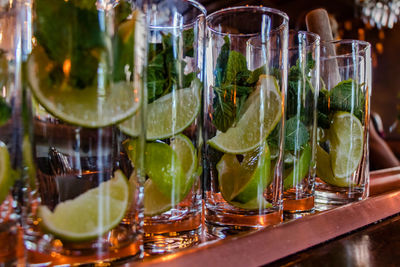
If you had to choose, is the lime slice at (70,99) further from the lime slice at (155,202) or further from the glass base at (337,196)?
the glass base at (337,196)

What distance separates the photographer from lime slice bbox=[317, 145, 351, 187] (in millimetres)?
561

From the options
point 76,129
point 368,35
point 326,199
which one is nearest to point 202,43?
point 76,129

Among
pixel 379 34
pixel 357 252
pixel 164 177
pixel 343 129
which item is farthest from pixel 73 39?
pixel 379 34

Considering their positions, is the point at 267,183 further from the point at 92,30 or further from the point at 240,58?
the point at 92,30

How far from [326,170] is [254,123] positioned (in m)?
0.21

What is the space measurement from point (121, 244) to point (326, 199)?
0.36 meters

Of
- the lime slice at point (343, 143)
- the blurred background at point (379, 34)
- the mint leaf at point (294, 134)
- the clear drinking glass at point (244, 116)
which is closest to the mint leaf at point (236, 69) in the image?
the clear drinking glass at point (244, 116)

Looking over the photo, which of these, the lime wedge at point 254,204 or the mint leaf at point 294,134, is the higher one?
the mint leaf at point 294,134

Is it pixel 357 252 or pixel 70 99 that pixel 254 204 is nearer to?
pixel 357 252

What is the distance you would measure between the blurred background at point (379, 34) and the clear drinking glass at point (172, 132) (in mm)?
2826

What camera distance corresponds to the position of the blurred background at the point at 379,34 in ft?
11.3

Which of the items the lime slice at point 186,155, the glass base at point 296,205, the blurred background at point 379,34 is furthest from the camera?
the blurred background at point 379,34

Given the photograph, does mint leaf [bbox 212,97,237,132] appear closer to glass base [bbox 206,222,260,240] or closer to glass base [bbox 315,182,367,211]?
glass base [bbox 206,222,260,240]

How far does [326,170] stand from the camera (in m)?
0.57
